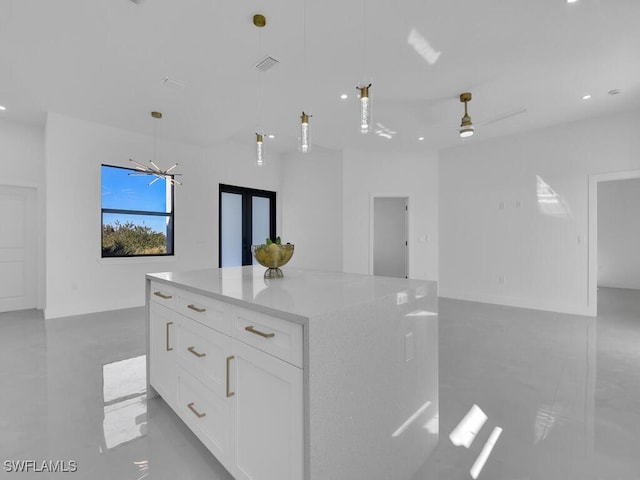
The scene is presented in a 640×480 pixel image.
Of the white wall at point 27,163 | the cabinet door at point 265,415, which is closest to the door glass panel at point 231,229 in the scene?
the white wall at point 27,163

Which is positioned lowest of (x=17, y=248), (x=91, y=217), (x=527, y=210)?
(x=17, y=248)

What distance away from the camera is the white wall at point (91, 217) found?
438 cm

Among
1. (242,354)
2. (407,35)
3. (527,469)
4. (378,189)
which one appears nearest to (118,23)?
(407,35)

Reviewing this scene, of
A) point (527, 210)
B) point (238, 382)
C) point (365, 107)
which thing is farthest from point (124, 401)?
point (527, 210)

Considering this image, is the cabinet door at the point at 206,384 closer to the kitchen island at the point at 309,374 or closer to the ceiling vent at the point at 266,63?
the kitchen island at the point at 309,374

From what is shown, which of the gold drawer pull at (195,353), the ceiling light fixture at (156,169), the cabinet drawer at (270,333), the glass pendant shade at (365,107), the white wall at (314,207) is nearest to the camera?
the cabinet drawer at (270,333)

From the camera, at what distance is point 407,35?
8.46 feet

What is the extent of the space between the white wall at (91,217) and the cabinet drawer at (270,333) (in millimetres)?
4680

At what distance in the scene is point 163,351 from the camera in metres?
1.86

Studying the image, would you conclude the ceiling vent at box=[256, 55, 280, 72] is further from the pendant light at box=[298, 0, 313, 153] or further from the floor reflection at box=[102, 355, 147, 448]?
the floor reflection at box=[102, 355, 147, 448]

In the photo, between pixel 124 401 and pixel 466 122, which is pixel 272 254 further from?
pixel 466 122

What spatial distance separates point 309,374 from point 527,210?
5436mm

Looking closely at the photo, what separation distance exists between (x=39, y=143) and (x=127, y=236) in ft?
6.55

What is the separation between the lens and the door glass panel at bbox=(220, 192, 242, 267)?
6434mm
